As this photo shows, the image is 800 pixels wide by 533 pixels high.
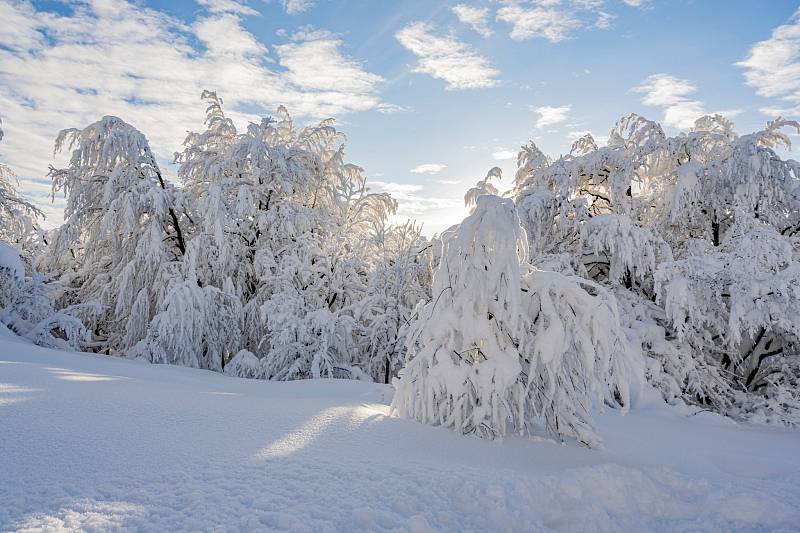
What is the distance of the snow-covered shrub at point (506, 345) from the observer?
3.55 m

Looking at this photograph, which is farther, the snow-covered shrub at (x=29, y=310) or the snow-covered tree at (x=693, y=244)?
the snow-covered shrub at (x=29, y=310)

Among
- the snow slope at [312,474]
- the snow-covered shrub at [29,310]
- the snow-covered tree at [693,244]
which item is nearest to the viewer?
the snow slope at [312,474]

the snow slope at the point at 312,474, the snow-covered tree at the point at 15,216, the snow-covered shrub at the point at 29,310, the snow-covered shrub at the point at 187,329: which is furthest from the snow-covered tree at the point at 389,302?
the snow-covered tree at the point at 15,216

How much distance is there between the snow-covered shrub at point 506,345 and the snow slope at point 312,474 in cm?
24

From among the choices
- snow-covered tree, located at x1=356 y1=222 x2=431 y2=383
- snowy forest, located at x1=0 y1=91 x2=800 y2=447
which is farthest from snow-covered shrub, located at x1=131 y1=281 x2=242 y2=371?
snow-covered tree, located at x1=356 y1=222 x2=431 y2=383

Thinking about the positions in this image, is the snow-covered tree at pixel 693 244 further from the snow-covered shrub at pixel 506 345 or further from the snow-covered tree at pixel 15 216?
the snow-covered tree at pixel 15 216

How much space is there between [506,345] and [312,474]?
2.05m

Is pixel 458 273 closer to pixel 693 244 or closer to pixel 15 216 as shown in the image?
pixel 693 244

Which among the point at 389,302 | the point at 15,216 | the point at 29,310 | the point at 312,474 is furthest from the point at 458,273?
the point at 15,216

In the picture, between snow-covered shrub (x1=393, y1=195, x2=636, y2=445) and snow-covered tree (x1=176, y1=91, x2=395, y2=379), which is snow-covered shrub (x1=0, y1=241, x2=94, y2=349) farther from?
snow-covered shrub (x1=393, y1=195, x2=636, y2=445)

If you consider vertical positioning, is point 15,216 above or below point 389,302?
above

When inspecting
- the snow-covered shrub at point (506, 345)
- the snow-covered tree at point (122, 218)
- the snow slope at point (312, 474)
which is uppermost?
the snow-covered tree at point (122, 218)

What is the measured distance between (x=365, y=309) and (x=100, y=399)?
7254 mm

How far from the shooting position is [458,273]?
380cm
